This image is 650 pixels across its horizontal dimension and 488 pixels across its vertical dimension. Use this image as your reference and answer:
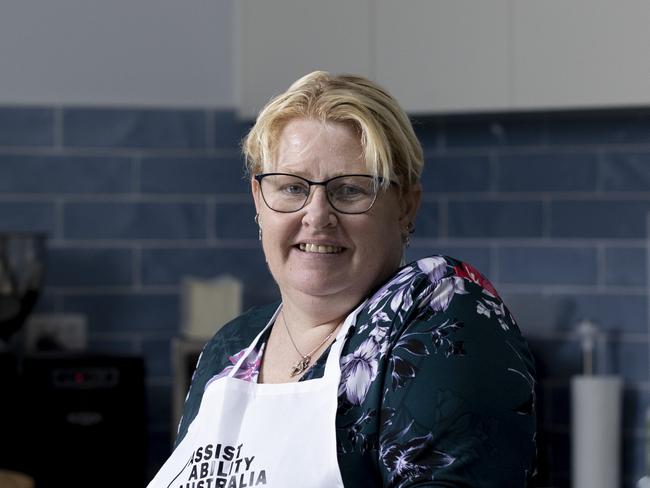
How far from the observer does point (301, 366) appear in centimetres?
130

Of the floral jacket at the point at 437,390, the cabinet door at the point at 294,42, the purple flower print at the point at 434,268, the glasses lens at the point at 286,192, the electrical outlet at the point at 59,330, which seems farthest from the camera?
the electrical outlet at the point at 59,330

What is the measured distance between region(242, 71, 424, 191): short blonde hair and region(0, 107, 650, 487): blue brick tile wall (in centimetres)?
160

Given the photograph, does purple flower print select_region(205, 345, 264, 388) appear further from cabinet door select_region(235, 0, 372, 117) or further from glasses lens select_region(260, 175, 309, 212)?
cabinet door select_region(235, 0, 372, 117)

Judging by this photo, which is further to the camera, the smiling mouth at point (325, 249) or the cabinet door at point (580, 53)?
the cabinet door at point (580, 53)

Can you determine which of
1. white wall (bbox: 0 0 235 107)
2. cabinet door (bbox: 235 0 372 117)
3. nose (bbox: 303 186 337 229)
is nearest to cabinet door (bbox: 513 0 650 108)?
cabinet door (bbox: 235 0 372 117)

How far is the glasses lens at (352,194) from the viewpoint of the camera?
1.24 m

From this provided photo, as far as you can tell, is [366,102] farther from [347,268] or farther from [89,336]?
[89,336]

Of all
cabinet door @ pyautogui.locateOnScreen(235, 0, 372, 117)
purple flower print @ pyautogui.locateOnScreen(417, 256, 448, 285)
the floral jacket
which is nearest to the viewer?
the floral jacket

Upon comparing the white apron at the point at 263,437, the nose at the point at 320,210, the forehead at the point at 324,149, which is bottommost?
the white apron at the point at 263,437

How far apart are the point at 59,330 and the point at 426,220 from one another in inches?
40.6

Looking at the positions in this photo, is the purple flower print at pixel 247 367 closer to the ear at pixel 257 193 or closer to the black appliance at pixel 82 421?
the ear at pixel 257 193

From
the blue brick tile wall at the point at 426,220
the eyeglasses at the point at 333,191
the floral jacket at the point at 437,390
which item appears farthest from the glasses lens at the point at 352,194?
the blue brick tile wall at the point at 426,220

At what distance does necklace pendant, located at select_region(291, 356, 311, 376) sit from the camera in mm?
1288

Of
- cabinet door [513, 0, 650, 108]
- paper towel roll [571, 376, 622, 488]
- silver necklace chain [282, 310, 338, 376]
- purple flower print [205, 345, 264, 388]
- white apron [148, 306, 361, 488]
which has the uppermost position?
cabinet door [513, 0, 650, 108]
